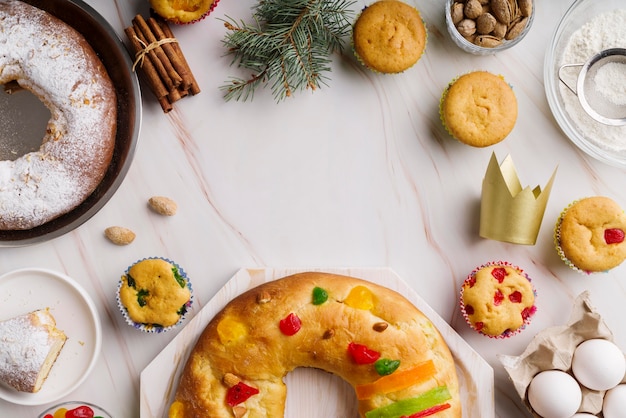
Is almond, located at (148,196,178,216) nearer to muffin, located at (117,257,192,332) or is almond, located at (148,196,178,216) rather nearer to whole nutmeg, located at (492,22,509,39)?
muffin, located at (117,257,192,332)

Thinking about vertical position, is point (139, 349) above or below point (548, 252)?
above

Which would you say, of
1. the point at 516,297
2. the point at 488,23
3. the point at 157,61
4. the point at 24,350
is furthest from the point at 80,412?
the point at 488,23

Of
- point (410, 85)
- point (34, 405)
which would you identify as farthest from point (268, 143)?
point (34, 405)

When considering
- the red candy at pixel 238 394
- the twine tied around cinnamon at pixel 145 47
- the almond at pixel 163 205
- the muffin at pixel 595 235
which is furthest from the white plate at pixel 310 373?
the twine tied around cinnamon at pixel 145 47

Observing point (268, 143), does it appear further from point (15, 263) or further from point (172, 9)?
point (15, 263)

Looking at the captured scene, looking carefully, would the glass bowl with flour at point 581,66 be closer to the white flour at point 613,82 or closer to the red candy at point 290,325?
the white flour at point 613,82

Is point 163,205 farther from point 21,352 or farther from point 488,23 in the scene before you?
point 488,23
